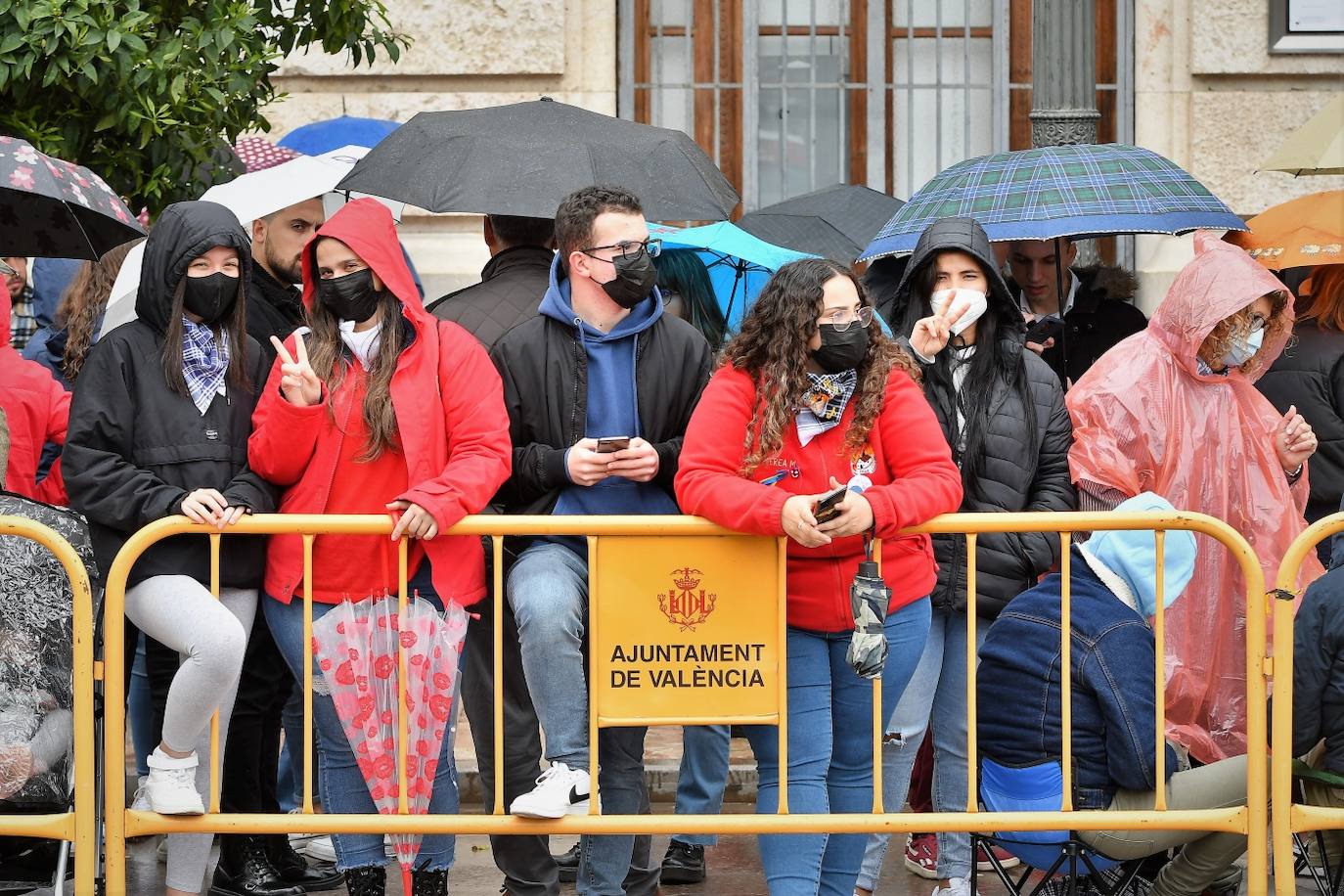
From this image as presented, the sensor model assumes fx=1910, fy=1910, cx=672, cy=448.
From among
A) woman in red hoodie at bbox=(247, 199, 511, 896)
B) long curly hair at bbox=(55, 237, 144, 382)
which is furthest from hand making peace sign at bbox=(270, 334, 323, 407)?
long curly hair at bbox=(55, 237, 144, 382)

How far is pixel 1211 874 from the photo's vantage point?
5.16 meters

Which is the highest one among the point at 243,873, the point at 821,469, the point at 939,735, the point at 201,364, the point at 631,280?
the point at 631,280

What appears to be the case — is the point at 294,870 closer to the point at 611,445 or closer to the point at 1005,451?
the point at 611,445

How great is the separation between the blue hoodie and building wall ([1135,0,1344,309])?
19.8 ft

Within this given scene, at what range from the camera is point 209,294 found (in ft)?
17.7

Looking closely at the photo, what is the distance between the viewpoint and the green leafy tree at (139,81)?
6344 mm

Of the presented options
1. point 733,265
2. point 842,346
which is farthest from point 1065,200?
point 842,346

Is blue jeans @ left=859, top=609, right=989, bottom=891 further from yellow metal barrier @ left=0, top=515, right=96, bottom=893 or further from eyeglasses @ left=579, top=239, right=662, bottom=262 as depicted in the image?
yellow metal barrier @ left=0, top=515, right=96, bottom=893

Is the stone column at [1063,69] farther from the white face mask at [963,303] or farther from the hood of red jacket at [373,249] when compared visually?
the hood of red jacket at [373,249]

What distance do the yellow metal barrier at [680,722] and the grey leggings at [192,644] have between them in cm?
10

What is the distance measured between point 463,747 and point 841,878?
290cm

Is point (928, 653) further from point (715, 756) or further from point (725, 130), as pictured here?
point (725, 130)

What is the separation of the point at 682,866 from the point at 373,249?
2.34m

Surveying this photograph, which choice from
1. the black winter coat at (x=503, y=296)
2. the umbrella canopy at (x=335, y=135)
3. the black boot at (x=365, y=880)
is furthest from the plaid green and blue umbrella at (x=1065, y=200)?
the umbrella canopy at (x=335, y=135)
